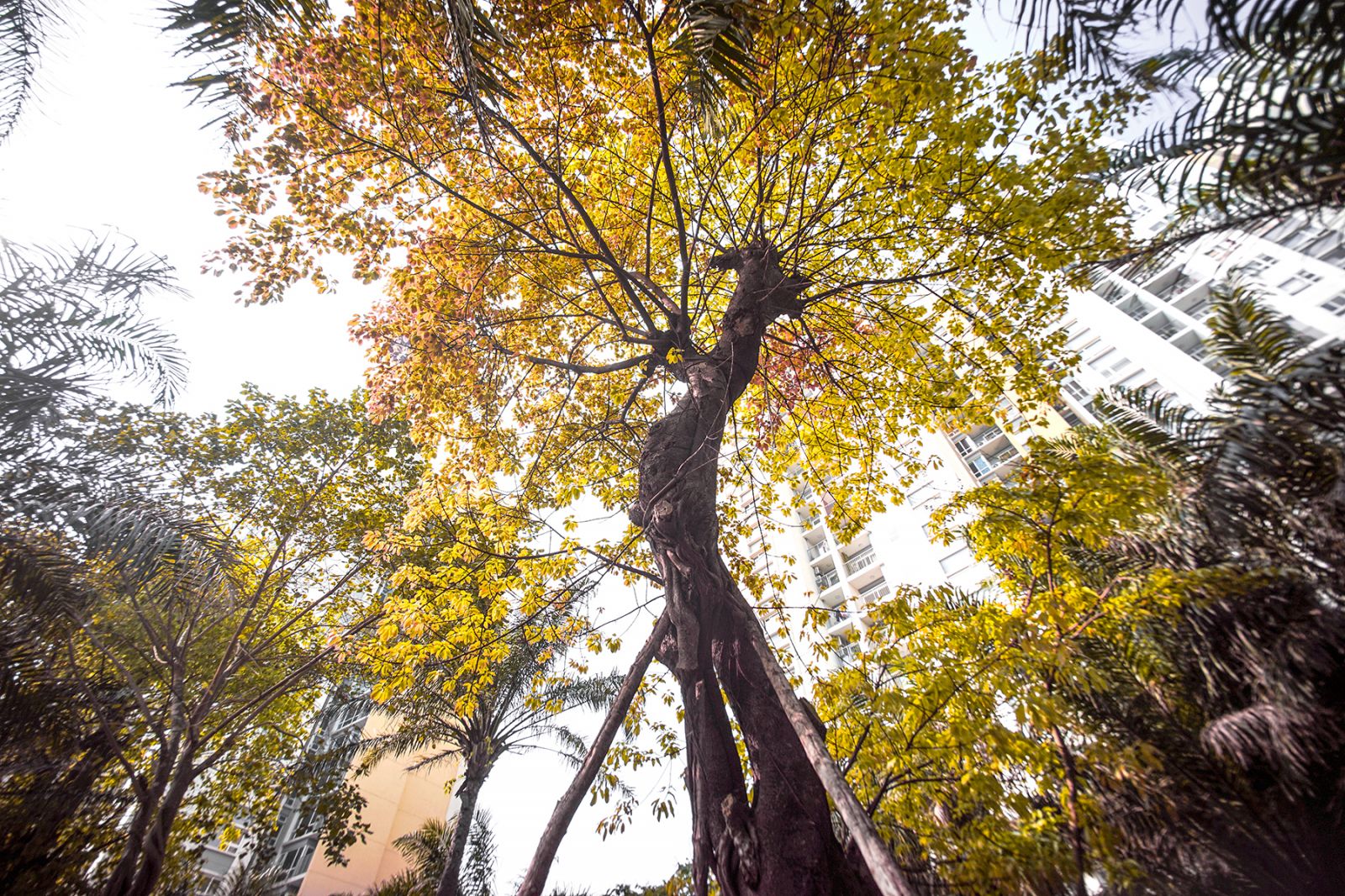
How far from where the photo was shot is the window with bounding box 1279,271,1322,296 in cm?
1065

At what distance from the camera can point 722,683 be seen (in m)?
3.31

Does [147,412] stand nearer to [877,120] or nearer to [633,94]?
[633,94]

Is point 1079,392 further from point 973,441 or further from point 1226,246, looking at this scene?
point 1226,246

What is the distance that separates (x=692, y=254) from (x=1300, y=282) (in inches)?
773

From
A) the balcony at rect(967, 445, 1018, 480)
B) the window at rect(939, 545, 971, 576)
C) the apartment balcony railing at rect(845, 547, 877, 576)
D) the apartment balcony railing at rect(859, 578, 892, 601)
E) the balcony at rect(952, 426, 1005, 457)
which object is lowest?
the window at rect(939, 545, 971, 576)

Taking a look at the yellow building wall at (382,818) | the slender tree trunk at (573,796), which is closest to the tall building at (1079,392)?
the slender tree trunk at (573,796)

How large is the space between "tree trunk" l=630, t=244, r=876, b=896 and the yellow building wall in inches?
700

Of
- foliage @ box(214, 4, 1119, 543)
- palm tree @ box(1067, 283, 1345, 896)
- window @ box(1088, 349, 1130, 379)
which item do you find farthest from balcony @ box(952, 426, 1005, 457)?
foliage @ box(214, 4, 1119, 543)

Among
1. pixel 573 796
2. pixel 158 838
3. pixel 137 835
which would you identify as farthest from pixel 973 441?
pixel 137 835

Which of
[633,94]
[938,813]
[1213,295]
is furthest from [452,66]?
[1213,295]

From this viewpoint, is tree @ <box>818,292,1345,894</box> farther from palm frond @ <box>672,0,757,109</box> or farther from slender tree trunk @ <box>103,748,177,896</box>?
slender tree trunk @ <box>103,748,177,896</box>

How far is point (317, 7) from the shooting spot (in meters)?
2.51

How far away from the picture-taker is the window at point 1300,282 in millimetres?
10648

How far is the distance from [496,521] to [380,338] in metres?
2.39
